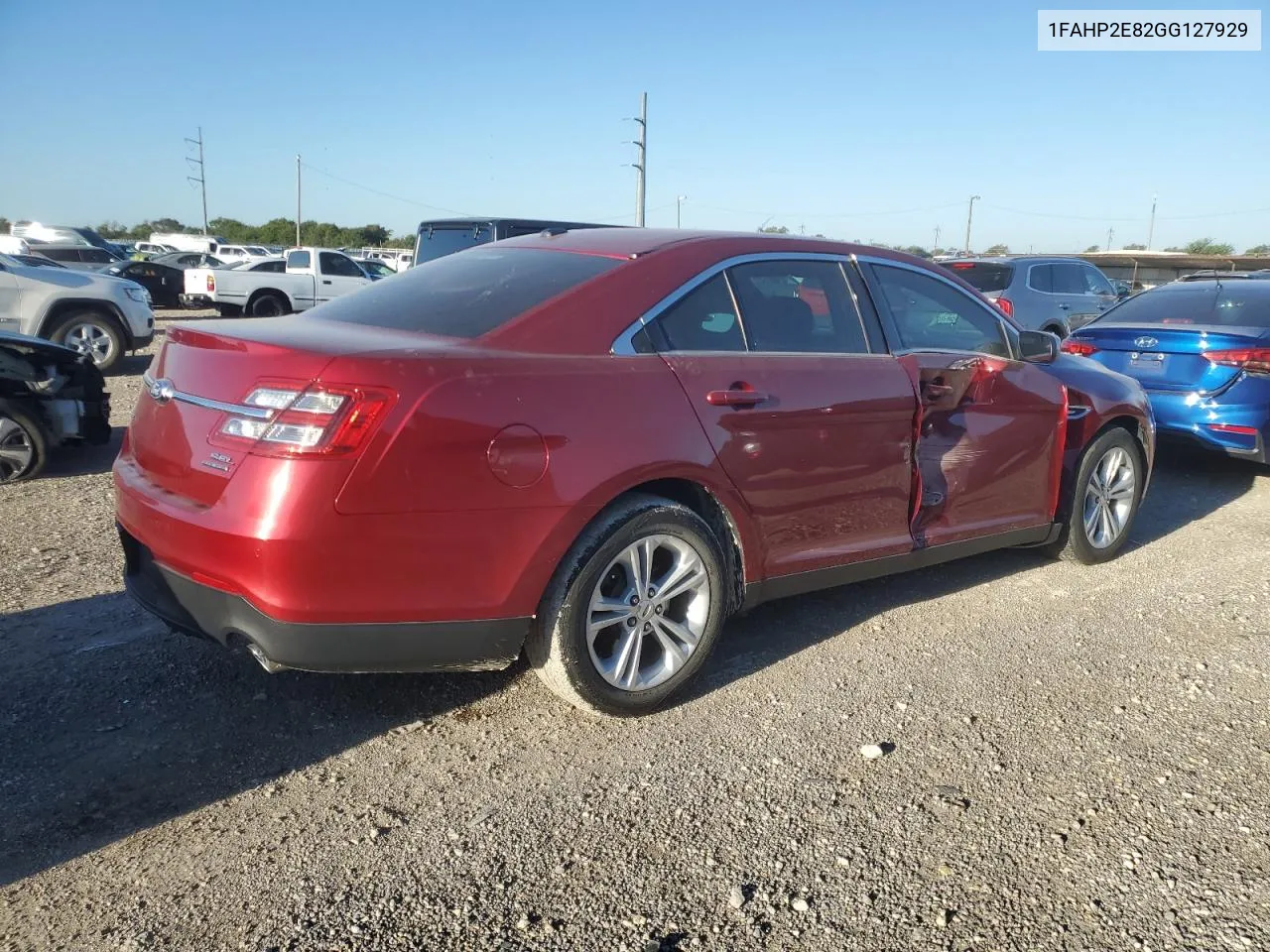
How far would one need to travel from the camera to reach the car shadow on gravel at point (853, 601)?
4020 mm

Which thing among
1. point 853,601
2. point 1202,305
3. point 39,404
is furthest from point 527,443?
point 1202,305

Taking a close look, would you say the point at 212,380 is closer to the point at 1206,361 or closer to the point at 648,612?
the point at 648,612

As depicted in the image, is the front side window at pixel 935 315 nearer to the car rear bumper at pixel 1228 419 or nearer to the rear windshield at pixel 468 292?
the rear windshield at pixel 468 292

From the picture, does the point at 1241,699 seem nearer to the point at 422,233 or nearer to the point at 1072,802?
the point at 1072,802

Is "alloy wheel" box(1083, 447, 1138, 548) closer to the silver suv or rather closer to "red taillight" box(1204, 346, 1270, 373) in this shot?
"red taillight" box(1204, 346, 1270, 373)

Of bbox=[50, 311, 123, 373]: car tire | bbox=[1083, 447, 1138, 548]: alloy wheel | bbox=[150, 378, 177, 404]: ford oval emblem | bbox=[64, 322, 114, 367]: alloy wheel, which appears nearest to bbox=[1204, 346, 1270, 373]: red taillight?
bbox=[1083, 447, 1138, 548]: alloy wheel

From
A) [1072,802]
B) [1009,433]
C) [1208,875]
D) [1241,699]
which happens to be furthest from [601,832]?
[1009,433]

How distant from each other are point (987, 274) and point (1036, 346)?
9.63 metres

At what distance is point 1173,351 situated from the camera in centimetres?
728

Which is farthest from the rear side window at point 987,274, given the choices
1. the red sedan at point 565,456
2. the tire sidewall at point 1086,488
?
the red sedan at point 565,456

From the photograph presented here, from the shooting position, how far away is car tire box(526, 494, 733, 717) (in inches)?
126

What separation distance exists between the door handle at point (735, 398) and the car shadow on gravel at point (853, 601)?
1.05 m

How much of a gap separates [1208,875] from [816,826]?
102 centimetres

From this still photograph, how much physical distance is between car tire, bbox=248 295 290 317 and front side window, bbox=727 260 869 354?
1689 cm
